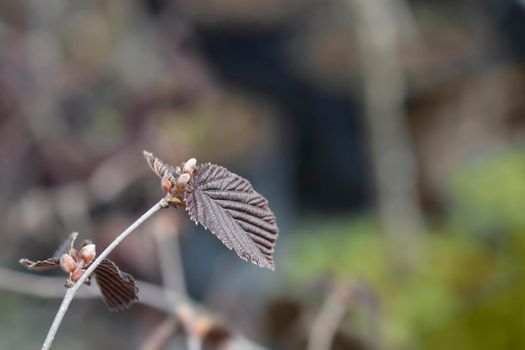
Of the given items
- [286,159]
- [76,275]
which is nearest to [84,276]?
[76,275]

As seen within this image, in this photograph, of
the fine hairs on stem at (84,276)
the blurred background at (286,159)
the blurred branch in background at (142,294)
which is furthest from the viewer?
the blurred background at (286,159)

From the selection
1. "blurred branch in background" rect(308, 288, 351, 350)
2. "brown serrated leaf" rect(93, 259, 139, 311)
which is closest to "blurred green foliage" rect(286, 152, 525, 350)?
"blurred branch in background" rect(308, 288, 351, 350)

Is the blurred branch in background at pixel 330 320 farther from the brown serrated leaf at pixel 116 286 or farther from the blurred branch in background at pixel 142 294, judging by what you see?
the brown serrated leaf at pixel 116 286

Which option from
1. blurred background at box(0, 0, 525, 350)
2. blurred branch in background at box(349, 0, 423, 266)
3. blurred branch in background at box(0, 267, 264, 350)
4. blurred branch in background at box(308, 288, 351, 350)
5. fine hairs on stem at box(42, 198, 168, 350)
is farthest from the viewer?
blurred branch in background at box(349, 0, 423, 266)

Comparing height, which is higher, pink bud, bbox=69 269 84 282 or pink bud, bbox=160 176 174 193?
→ pink bud, bbox=160 176 174 193

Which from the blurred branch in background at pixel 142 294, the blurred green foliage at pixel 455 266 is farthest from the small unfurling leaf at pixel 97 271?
the blurred green foliage at pixel 455 266

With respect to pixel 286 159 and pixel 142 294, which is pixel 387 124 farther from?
pixel 142 294

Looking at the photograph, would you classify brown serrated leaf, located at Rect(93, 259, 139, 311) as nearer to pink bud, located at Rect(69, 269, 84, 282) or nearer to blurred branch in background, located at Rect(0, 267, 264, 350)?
pink bud, located at Rect(69, 269, 84, 282)

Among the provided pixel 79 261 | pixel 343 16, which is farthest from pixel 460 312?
pixel 343 16
